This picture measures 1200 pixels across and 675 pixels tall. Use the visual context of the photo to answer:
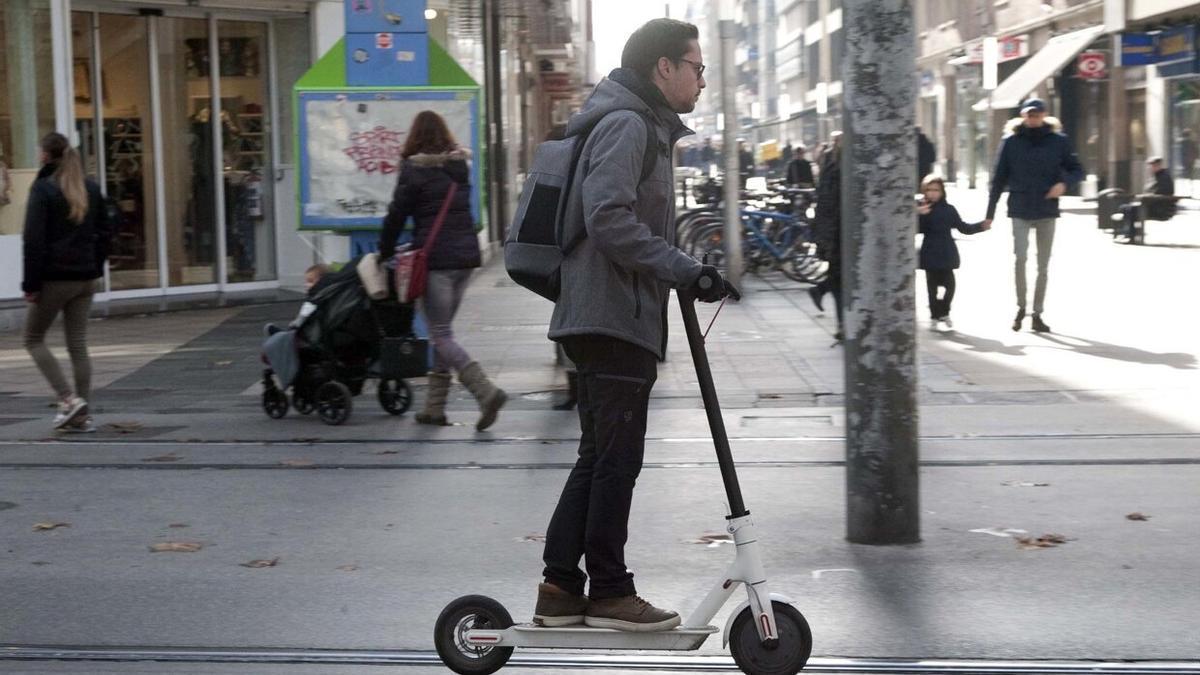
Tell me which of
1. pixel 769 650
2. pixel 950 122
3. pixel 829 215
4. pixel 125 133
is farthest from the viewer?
pixel 950 122

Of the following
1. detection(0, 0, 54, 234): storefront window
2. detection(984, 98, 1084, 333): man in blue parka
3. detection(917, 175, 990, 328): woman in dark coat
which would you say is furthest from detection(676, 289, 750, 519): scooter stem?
detection(0, 0, 54, 234): storefront window

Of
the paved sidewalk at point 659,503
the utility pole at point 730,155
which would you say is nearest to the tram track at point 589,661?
the paved sidewalk at point 659,503

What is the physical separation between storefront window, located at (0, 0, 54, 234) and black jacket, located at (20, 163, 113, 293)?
7.09 metres

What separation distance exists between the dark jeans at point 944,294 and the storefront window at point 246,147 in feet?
27.6

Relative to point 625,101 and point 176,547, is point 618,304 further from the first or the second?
point 176,547

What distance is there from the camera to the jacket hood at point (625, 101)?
14.7ft

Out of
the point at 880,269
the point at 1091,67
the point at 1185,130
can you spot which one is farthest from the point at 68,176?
the point at 1091,67

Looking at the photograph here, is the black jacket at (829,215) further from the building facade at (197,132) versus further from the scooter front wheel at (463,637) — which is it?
the scooter front wheel at (463,637)

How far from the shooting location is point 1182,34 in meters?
32.2

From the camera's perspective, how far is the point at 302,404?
9.80 metres

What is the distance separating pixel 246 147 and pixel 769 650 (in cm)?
1526

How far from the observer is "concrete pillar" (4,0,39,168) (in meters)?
16.0

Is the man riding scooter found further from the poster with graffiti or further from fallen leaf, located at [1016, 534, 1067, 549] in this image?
the poster with graffiti

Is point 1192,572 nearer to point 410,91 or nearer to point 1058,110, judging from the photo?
point 410,91
